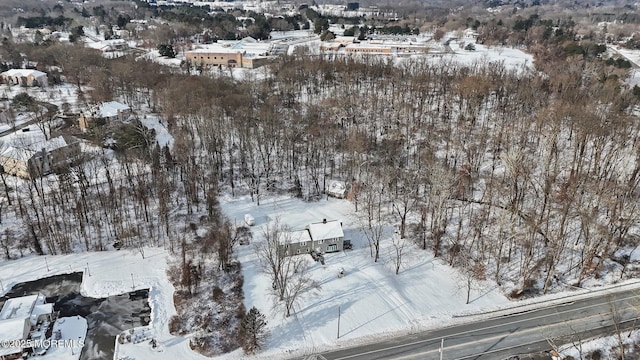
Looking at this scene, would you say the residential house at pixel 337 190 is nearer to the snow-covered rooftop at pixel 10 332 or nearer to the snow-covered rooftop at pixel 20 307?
the snow-covered rooftop at pixel 20 307

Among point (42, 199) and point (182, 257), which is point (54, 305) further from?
point (42, 199)

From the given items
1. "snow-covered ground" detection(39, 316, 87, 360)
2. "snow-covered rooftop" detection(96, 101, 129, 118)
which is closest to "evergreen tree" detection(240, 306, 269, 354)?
"snow-covered ground" detection(39, 316, 87, 360)

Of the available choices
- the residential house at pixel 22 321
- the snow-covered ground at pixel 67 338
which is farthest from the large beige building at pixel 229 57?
the snow-covered ground at pixel 67 338

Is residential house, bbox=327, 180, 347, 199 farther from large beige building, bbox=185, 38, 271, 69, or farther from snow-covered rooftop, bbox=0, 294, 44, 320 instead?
large beige building, bbox=185, 38, 271, 69

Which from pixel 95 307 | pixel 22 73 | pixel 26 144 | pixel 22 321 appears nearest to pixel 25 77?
pixel 22 73

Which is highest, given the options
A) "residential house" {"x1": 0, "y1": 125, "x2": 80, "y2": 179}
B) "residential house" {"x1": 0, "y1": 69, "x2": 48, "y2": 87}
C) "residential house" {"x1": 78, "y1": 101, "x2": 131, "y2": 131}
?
"residential house" {"x1": 0, "y1": 69, "x2": 48, "y2": 87}

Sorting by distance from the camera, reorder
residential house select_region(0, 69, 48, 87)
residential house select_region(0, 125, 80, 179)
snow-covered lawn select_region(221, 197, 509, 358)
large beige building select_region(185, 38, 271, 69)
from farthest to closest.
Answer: large beige building select_region(185, 38, 271, 69) < residential house select_region(0, 69, 48, 87) < residential house select_region(0, 125, 80, 179) < snow-covered lawn select_region(221, 197, 509, 358)
